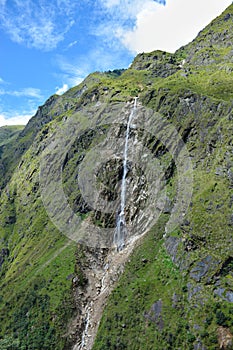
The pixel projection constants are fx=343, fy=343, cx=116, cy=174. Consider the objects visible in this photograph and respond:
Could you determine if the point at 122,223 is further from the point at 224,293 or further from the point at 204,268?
the point at 224,293

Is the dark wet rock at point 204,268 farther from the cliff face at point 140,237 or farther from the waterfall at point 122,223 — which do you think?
the waterfall at point 122,223

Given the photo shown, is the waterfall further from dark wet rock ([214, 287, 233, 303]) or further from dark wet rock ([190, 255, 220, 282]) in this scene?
dark wet rock ([214, 287, 233, 303])

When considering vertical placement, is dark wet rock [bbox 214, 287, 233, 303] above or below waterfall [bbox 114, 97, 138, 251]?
below

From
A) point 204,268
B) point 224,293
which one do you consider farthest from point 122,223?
point 224,293

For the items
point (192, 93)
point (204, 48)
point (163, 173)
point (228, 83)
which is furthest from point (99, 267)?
point (204, 48)

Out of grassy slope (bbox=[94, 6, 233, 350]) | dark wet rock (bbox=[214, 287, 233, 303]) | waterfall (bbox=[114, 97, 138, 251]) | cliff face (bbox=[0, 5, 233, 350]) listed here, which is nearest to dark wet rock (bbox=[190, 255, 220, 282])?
cliff face (bbox=[0, 5, 233, 350])

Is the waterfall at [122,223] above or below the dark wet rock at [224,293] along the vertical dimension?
above

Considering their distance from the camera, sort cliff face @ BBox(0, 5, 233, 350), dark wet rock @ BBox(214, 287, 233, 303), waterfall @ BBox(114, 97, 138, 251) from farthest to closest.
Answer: waterfall @ BBox(114, 97, 138, 251)
cliff face @ BBox(0, 5, 233, 350)
dark wet rock @ BBox(214, 287, 233, 303)

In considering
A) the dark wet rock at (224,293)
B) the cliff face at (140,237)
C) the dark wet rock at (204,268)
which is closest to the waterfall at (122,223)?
the cliff face at (140,237)
